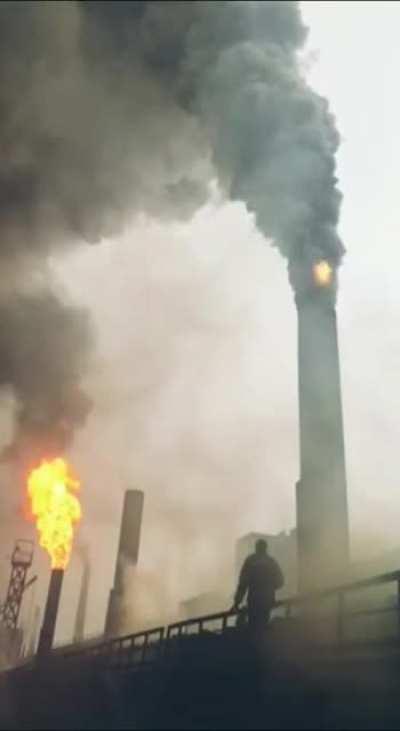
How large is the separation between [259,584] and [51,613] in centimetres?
1125

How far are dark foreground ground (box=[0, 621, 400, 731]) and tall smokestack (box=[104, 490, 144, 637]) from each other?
926 inches

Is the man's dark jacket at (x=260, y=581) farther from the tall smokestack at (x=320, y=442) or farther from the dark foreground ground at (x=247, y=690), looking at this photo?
the tall smokestack at (x=320, y=442)

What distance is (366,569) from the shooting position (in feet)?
73.2

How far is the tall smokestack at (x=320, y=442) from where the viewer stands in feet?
51.7

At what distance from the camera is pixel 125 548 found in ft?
108

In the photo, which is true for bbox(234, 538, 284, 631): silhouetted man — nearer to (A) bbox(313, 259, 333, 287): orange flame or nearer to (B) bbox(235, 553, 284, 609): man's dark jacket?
(B) bbox(235, 553, 284, 609): man's dark jacket

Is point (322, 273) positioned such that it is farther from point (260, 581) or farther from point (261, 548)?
point (260, 581)

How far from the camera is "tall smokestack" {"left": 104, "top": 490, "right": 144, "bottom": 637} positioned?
32812 mm

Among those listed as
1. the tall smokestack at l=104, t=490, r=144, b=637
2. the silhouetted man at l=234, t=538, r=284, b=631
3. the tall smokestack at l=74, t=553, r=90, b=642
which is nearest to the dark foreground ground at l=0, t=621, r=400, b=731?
the silhouetted man at l=234, t=538, r=284, b=631

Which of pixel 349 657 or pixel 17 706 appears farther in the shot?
pixel 17 706

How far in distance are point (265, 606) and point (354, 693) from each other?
2.41 m

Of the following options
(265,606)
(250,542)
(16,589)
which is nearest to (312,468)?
(265,606)

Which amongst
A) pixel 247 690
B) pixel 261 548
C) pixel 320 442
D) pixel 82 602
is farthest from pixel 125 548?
pixel 247 690

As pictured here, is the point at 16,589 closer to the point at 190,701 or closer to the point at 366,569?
the point at 366,569
